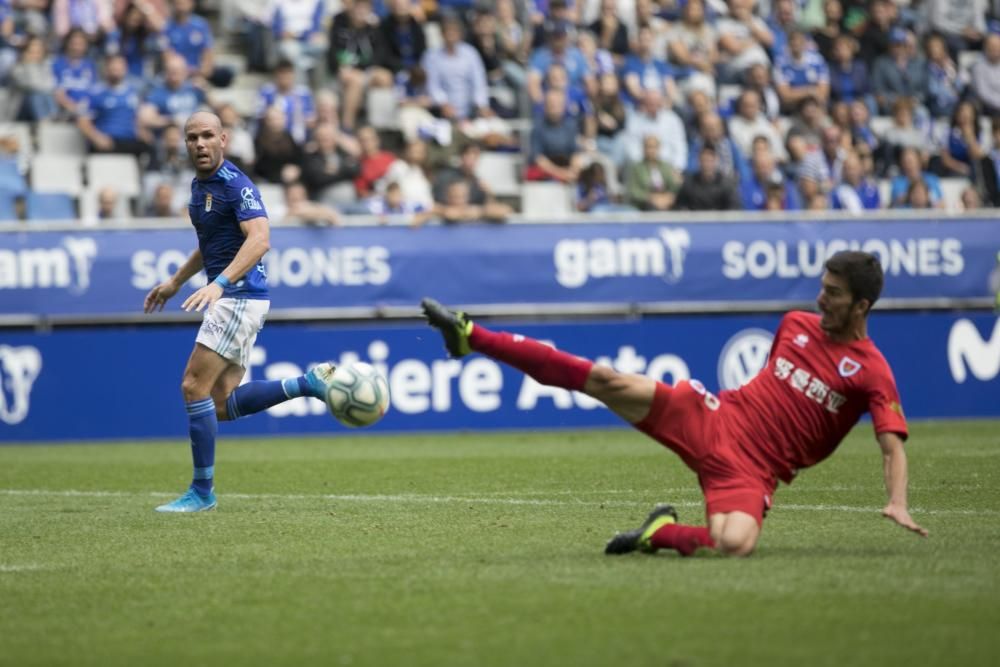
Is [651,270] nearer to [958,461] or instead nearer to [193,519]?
[958,461]

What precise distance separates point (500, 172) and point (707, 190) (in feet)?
8.75

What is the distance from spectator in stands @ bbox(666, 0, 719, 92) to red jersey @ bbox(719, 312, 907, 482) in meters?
15.1

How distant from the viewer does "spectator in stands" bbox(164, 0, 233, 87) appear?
67.0 feet

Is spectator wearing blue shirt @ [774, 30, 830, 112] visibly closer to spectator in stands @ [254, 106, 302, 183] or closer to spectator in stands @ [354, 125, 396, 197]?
spectator in stands @ [354, 125, 396, 197]

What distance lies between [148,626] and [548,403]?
12.2 m

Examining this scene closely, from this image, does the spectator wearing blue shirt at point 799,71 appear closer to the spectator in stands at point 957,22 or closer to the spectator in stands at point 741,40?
the spectator in stands at point 741,40

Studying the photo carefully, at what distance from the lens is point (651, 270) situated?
1856 cm

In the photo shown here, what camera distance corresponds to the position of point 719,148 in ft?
67.4

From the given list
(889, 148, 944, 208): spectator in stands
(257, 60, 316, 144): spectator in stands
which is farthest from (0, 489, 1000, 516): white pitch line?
(889, 148, 944, 208): spectator in stands

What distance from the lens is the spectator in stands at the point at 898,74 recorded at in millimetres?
23578

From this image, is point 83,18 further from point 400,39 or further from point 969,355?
point 969,355

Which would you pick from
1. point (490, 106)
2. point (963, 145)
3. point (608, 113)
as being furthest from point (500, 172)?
point (963, 145)

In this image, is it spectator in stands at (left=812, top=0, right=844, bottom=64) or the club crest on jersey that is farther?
spectator in stands at (left=812, top=0, right=844, bottom=64)

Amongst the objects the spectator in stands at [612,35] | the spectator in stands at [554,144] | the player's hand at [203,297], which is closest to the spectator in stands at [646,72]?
the spectator in stands at [612,35]
